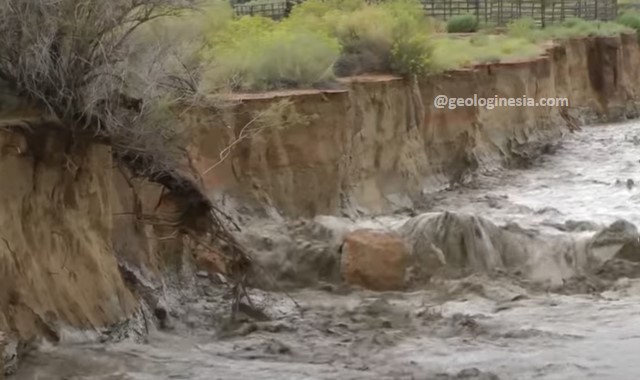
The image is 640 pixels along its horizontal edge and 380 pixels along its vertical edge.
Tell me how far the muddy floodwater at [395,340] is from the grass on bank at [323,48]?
2744 millimetres

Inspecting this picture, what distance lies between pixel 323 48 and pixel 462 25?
778 inches

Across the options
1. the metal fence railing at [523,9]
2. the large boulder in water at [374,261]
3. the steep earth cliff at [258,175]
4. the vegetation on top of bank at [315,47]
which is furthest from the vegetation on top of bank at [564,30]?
the large boulder in water at [374,261]

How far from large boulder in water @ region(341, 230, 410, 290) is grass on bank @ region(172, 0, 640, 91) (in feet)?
7.47

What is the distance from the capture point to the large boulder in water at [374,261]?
1207 cm

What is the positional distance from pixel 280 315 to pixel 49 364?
9.93ft

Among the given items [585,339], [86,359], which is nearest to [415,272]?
[585,339]

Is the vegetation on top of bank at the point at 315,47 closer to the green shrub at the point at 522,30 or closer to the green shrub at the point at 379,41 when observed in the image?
the green shrub at the point at 379,41

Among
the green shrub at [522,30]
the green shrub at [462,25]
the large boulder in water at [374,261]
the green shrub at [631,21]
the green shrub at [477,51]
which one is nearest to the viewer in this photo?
the large boulder in water at [374,261]

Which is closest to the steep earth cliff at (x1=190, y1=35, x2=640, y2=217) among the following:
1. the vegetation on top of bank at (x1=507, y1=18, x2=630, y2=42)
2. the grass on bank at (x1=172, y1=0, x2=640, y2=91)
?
the grass on bank at (x1=172, y1=0, x2=640, y2=91)

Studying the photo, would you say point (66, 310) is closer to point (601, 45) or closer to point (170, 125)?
point (170, 125)

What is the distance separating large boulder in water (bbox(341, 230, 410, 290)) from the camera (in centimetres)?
1207

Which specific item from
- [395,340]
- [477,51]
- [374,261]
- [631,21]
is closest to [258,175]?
[374,261]

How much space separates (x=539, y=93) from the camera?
24.8 metres

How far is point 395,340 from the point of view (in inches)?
388
